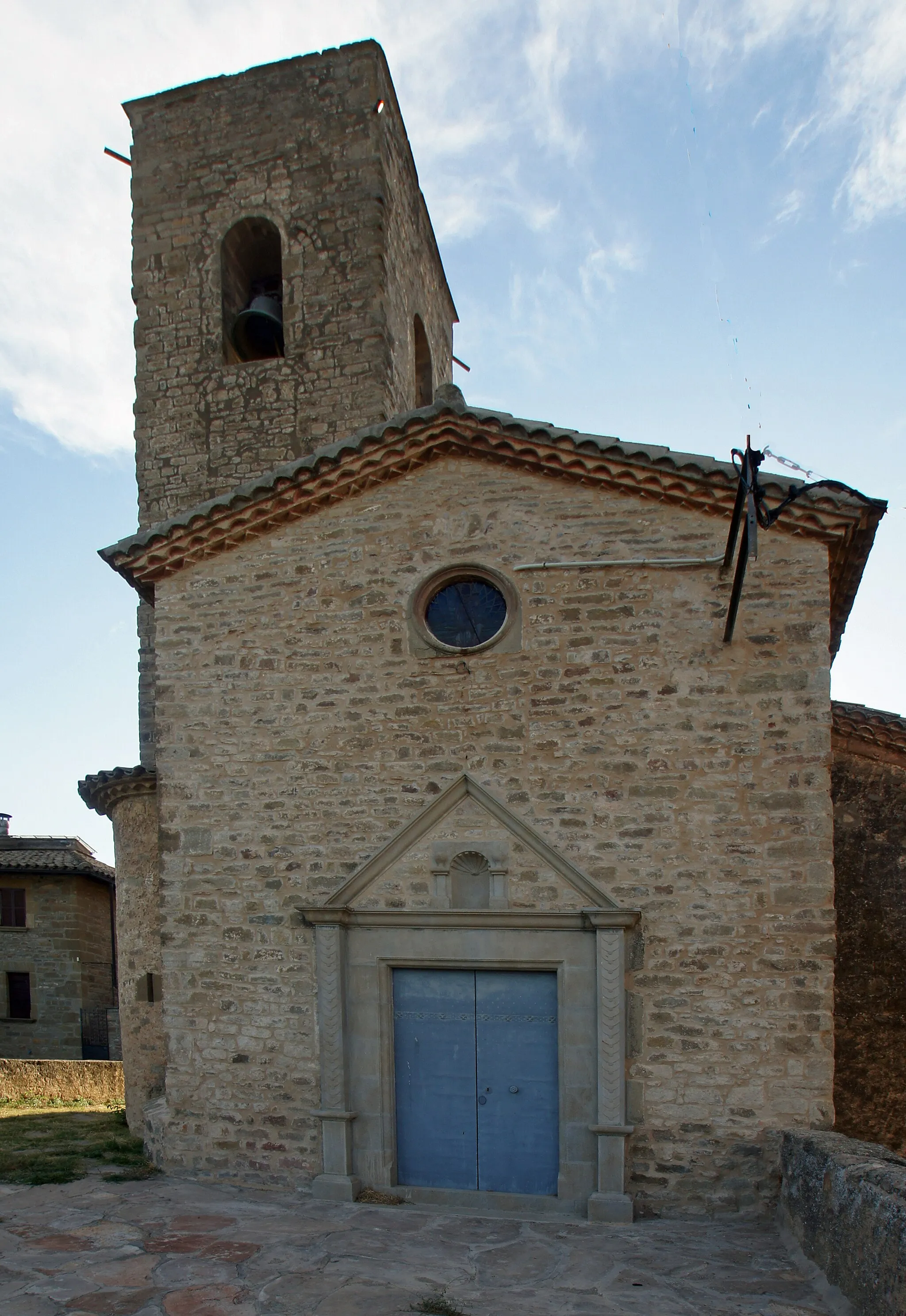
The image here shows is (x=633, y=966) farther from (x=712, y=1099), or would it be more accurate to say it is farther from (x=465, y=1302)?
(x=465, y=1302)

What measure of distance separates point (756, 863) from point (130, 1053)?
21.9 ft

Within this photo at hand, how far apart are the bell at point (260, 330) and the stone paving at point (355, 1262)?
10.3m

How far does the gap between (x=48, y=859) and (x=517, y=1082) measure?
16.2 m

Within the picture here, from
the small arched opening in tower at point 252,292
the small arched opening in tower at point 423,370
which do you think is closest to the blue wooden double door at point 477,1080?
the small arched opening in tower at point 252,292

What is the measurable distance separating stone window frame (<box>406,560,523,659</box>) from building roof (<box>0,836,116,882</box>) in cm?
1363

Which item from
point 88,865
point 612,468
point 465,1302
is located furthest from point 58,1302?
point 88,865

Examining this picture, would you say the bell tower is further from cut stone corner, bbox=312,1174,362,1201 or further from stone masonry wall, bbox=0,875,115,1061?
stone masonry wall, bbox=0,875,115,1061

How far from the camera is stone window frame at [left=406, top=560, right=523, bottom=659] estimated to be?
8.10 meters

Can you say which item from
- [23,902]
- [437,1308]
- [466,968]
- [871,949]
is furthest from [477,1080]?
[23,902]

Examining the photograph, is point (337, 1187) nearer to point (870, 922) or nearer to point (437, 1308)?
point (437, 1308)

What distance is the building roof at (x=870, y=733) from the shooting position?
909cm

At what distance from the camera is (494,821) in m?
7.83

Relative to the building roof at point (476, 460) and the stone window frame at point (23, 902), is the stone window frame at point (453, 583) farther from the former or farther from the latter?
the stone window frame at point (23, 902)

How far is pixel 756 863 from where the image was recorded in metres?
7.41
